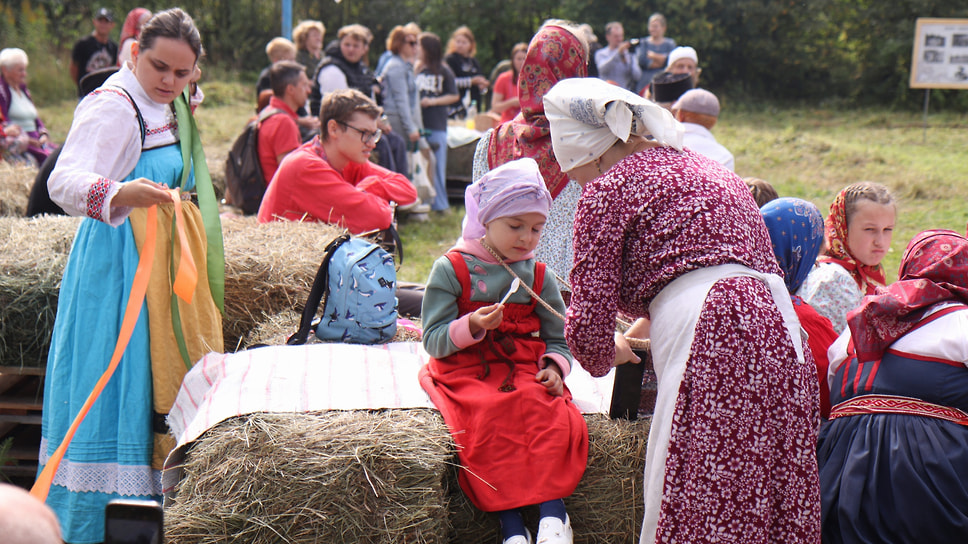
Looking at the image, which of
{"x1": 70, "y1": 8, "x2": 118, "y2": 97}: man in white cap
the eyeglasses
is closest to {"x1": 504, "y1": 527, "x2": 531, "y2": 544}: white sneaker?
the eyeglasses

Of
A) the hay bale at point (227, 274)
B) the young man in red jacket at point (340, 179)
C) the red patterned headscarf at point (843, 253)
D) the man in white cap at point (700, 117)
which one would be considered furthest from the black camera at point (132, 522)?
the man in white cap at point (700, 117)

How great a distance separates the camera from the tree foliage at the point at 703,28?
20.3m

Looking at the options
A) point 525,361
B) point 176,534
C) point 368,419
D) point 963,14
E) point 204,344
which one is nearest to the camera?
point 176,534

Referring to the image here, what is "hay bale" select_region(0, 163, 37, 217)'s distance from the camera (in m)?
6.84

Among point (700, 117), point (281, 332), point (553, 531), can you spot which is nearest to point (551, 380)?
point (553, 531)

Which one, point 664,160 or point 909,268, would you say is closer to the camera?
point 664,160

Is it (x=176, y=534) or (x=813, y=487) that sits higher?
(x=813, y=487)

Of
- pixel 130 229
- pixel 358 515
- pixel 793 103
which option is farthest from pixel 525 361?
pixel 793 103

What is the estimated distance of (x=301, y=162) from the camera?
15.6ft

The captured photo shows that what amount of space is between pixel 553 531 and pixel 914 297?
4.76ft

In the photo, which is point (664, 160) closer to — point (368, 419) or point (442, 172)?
point (368, 419)

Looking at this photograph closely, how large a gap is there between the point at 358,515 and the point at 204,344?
1.23 m

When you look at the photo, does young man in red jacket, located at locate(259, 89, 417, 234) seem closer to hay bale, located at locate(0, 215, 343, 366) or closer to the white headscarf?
hay bale, located at locate(0, 215, 343, 366)

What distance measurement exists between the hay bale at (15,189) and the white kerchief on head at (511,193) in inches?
196
